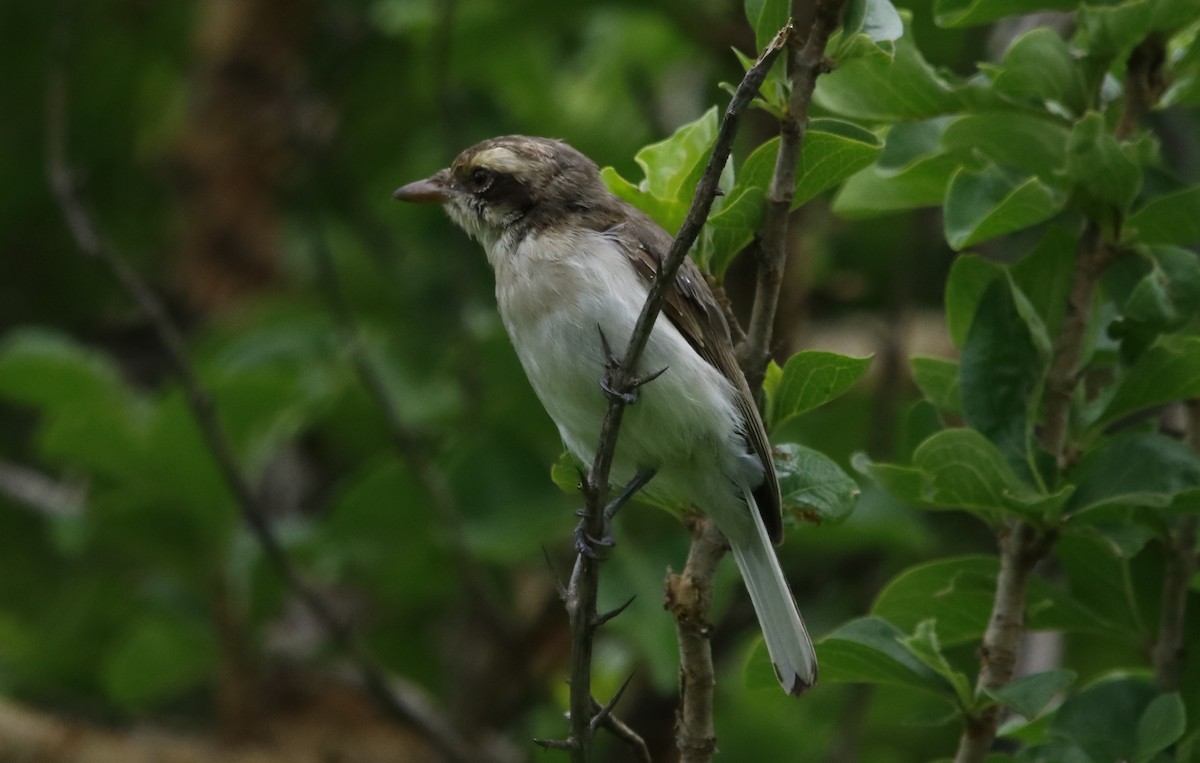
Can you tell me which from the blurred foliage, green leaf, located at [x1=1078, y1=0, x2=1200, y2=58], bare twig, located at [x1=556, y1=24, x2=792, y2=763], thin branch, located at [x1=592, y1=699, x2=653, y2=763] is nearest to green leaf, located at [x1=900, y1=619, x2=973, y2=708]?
the blurred foliage

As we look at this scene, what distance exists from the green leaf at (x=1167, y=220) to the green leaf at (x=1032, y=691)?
891 millimetres

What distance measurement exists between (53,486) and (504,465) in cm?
260

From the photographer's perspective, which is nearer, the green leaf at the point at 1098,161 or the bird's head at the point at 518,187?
the green leaf at the point at 1098,161

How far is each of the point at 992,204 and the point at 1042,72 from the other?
30 cm

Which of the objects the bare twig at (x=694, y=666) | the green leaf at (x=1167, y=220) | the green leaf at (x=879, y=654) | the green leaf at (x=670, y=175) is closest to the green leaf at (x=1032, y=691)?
the green leaf at (x=879, y=654)

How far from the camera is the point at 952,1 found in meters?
3.17

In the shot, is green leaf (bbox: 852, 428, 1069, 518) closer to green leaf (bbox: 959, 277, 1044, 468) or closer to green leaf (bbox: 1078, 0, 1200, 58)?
green leaf (bbox: 959, 277, 1044, 468)

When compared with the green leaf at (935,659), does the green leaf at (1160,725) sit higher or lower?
lower

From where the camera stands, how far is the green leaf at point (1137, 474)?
2900 millimetres

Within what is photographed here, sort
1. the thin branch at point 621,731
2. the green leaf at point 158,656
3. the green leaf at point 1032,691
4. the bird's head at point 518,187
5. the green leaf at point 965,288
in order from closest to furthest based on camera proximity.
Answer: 1. the thin branch at point 621,731
2. the green leaf at point 1032,691
3. the green leaf at point 965,288
4. the bird's head at point 518,187
5. the green leaf at point 158,656

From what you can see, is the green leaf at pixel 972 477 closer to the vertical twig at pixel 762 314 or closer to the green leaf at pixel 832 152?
the vertical twig at pixel 762 314

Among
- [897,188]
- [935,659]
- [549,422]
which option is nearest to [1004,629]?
[935,659]

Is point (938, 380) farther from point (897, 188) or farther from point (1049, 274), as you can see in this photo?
point (897, 188)

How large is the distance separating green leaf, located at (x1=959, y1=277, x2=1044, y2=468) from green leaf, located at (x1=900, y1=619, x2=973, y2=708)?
1.34 ft
